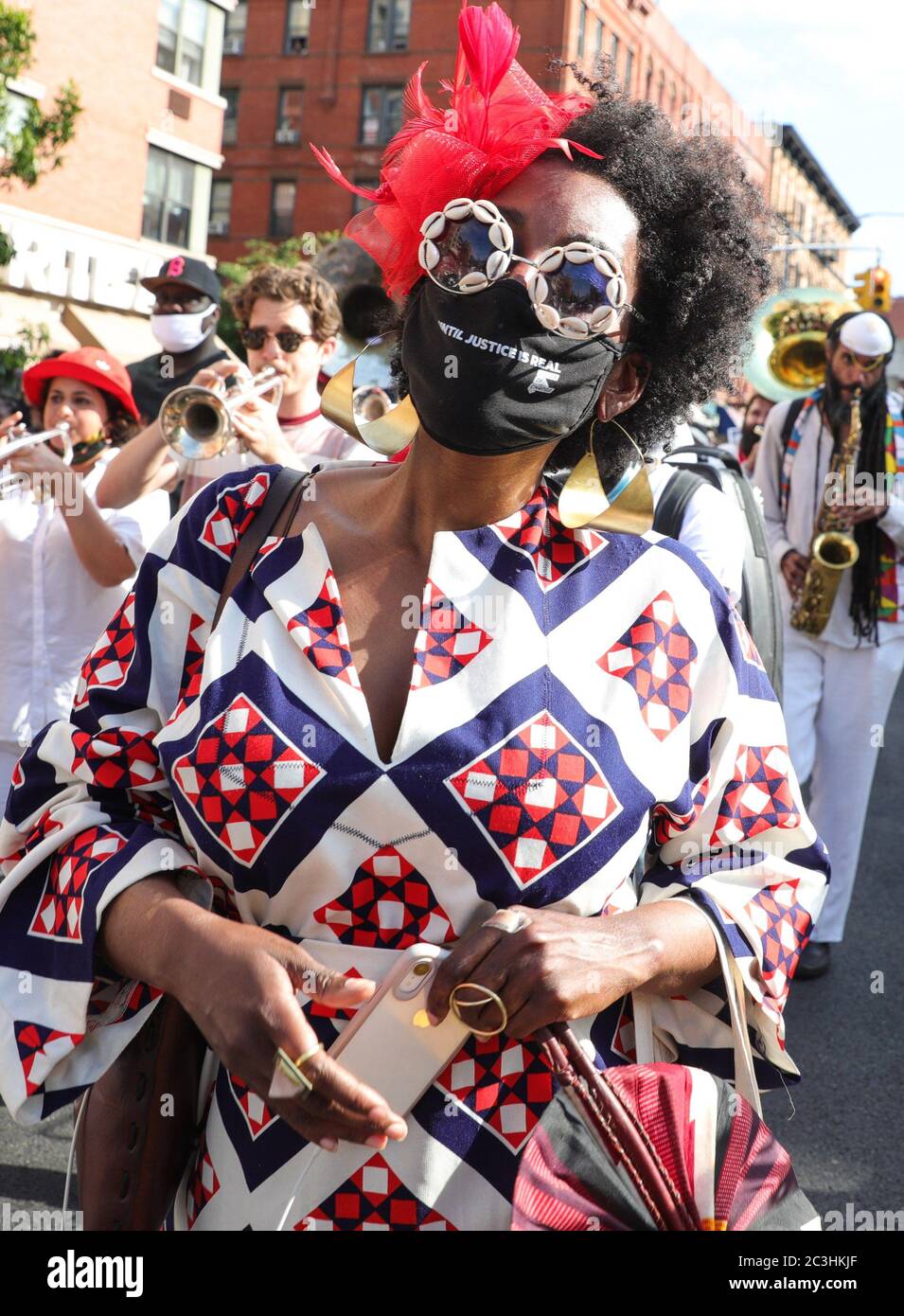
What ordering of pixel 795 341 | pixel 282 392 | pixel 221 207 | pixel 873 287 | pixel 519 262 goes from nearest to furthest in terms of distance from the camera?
pixel 519 262, pixel 282 392, pixel 795 341, pixel 873 287, pixel 221 207

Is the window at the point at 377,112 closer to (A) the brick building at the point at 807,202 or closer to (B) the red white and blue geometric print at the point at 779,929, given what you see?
(A) the brick building at the point at 807,202

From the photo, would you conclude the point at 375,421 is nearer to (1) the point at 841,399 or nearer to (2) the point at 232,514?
(2) the point at 232,514

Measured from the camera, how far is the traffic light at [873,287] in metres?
17.2

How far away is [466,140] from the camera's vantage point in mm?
1891

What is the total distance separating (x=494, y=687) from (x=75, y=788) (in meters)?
0.57

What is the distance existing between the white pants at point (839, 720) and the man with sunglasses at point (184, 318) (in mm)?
2880

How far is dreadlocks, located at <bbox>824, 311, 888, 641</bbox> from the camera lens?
5.72 meters

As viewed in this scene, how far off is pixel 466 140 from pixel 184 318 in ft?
14.8

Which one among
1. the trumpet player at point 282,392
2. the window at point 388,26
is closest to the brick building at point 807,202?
the window at point 388,26

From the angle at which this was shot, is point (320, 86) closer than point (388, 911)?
No

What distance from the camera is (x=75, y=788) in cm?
182

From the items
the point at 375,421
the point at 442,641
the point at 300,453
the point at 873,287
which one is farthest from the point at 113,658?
the point at 873,287
